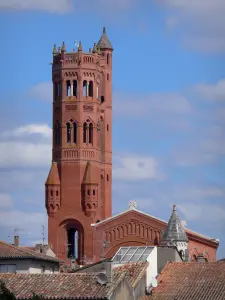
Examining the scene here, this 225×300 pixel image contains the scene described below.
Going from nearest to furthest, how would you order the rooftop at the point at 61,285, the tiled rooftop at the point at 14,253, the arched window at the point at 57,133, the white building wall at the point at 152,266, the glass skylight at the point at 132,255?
the rooftop at the point at 61,285, the white building wall at the point at 152,266, the tiled rooftop at the point at 14,253, the glass skylight at the point at 132,255, the arched window at the point at 57,133

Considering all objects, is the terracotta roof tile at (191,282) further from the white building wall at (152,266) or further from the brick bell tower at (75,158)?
the brick bell tower at (75,158)

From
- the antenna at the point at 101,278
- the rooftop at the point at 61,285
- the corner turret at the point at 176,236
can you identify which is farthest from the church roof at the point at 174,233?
the antenna at the point at 101,278

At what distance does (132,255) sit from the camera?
5588 centimetres

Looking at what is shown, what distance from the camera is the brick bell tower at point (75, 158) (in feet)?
328

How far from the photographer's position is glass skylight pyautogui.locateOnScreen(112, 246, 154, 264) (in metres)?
54.5

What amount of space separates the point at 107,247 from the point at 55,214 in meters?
5.36

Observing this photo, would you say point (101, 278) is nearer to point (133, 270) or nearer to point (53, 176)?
point (133, 270)

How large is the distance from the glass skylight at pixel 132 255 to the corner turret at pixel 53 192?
1655 inches

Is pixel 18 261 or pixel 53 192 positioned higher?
pixel 53 192

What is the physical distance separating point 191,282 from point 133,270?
7.52ft

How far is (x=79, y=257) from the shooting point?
98.9m

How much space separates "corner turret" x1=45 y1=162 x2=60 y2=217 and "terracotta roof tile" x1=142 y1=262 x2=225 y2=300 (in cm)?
4832

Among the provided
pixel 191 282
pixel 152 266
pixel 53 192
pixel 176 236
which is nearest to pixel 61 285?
pixel 191 282

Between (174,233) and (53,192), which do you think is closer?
(174,233)
